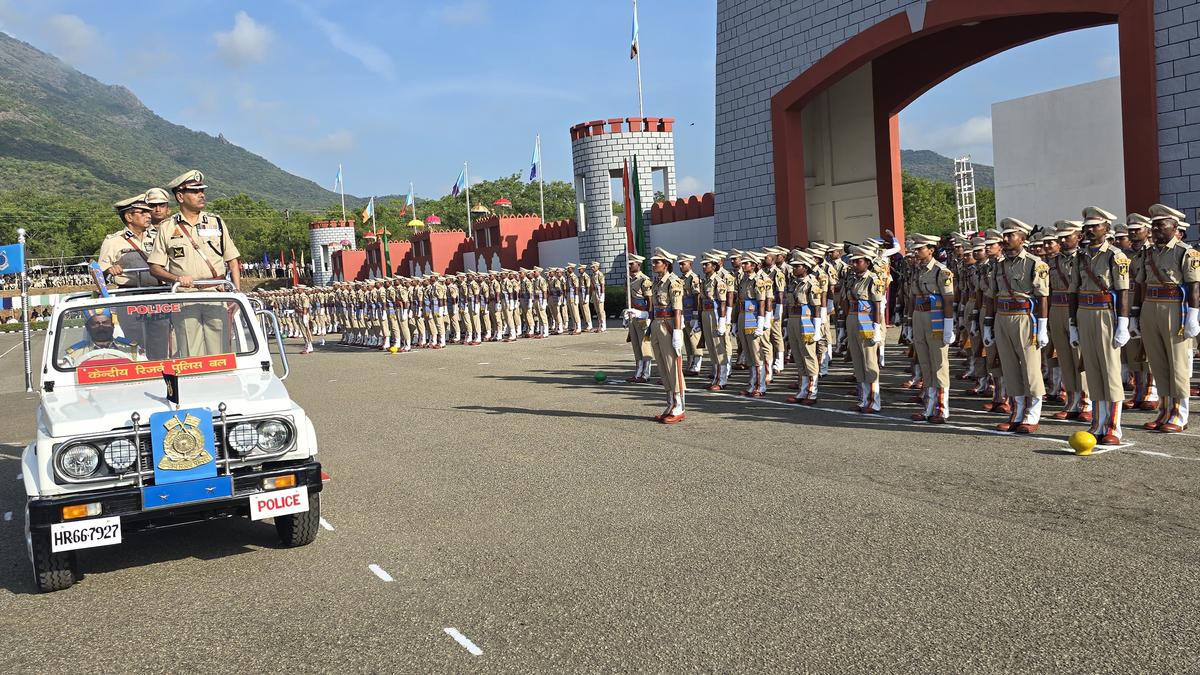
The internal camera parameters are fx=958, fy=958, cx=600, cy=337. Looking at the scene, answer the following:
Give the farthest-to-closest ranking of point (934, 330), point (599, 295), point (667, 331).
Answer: point (599, 295) < point (667, 331) < point (934, 330)

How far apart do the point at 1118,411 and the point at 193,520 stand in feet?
25.0

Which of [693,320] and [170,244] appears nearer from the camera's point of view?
[170,244]

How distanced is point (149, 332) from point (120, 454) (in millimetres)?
1701

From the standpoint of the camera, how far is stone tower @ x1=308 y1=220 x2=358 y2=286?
6750 centimetres

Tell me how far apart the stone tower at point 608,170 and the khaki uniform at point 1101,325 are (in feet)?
77.2

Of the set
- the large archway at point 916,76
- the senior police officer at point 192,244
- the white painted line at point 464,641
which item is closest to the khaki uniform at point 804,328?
the large archway at point 916,76

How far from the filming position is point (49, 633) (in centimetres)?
514

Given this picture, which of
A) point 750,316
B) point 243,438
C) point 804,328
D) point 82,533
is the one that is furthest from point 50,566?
point 750,316

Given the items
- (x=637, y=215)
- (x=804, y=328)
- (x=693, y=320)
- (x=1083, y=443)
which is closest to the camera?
(x=1083, y=443)

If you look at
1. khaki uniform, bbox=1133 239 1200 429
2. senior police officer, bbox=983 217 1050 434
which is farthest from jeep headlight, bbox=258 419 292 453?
khaki uniform, bbox=1133 239 1200 429

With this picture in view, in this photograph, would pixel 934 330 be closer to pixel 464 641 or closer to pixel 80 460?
pixel 464 641

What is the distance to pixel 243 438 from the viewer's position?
19.6ft

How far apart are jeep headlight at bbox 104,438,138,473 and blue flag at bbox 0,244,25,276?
367 centimetres

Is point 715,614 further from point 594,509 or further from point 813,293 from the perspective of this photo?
point 813,293
